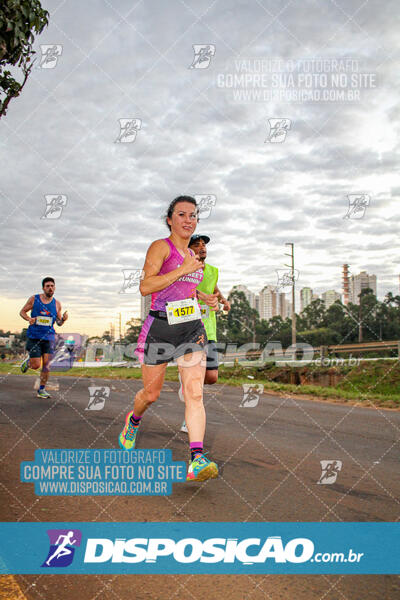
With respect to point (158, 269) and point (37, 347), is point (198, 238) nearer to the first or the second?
point (158, 269)

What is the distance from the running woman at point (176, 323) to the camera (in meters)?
4.18

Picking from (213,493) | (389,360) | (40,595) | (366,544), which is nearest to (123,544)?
(40,595)

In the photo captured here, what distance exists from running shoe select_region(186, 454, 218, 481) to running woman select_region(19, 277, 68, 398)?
Result: 6124 millimetres

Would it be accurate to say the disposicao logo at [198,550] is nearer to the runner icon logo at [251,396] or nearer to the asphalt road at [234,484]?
the asphalt road at [234,484]

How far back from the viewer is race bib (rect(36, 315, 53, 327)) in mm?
9523

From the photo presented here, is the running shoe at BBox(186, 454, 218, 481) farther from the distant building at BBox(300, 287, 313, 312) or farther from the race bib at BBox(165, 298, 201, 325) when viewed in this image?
the distant building at BBox(300, 287, 313, 312)

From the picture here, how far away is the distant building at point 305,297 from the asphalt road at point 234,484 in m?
54.6

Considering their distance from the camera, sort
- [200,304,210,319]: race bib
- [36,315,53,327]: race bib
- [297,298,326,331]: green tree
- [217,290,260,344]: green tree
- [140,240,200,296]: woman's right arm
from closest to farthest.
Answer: [140,240,200,296]: woman's right arm, [200,304,210,319]: race bib, [36,315,53,327]: race bib, [217,290,260,344]: green tree, [297,298,326,331]: green tree

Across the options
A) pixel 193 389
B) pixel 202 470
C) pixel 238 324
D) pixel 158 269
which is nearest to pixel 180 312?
pixel 158 269

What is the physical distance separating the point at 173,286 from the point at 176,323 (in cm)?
31

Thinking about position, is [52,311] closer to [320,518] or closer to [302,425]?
[302,425]

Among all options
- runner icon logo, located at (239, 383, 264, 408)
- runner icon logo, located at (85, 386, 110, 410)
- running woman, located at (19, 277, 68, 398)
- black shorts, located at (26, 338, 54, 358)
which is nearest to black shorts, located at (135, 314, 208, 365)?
runner icon logo, located at (85, 386, 110, 410)

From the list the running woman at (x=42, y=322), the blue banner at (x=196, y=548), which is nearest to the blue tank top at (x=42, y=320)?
the running woman at (x=42, y=322)

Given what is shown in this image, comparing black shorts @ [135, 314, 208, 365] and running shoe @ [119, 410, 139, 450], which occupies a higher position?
black shorts @ [135, 314, 208, 365]
